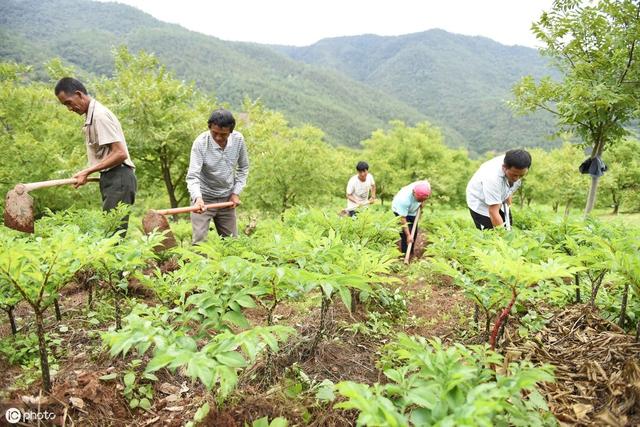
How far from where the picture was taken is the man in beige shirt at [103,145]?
4.01 meters

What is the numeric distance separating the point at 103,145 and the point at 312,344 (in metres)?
3.23

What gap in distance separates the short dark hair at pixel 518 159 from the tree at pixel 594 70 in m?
2.38

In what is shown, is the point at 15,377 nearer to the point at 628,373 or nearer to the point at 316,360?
the point at 316,360

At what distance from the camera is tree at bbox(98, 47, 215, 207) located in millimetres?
13633

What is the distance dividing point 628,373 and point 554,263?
0.79m

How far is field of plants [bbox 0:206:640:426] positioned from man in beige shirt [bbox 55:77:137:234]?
654 millimetres

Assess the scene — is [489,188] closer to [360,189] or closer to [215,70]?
[360,189]

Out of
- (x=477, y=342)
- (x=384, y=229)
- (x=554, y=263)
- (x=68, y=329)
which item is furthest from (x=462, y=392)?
(x=68, y=329)

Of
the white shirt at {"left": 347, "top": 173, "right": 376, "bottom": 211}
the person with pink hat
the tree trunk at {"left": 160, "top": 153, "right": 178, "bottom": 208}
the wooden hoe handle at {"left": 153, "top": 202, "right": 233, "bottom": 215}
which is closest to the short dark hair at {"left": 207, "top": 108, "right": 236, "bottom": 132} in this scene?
the wooden hoe handle at {"left": 153, "top": 202, "right": 233, "bottom": 215}

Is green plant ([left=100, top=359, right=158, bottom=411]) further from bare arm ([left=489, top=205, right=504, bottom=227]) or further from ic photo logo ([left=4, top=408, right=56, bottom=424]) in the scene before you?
bare arm ([left=489, top=205, right=504, bottom=227])

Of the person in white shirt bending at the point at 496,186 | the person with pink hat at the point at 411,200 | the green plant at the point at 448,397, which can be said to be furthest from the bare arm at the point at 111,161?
the person in white shirt bending at the point at 496,186

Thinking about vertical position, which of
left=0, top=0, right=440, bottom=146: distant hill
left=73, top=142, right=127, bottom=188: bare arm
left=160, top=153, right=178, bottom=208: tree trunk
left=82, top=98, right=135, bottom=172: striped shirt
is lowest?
left=160, top=153, right=178, bottom=208: tree trunk

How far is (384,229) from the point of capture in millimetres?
4227

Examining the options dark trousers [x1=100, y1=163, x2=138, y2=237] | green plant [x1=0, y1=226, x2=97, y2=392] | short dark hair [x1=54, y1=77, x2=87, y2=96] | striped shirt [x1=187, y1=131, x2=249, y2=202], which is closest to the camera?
green plant [x1=0, y1=226, x2=97, y2=392]
